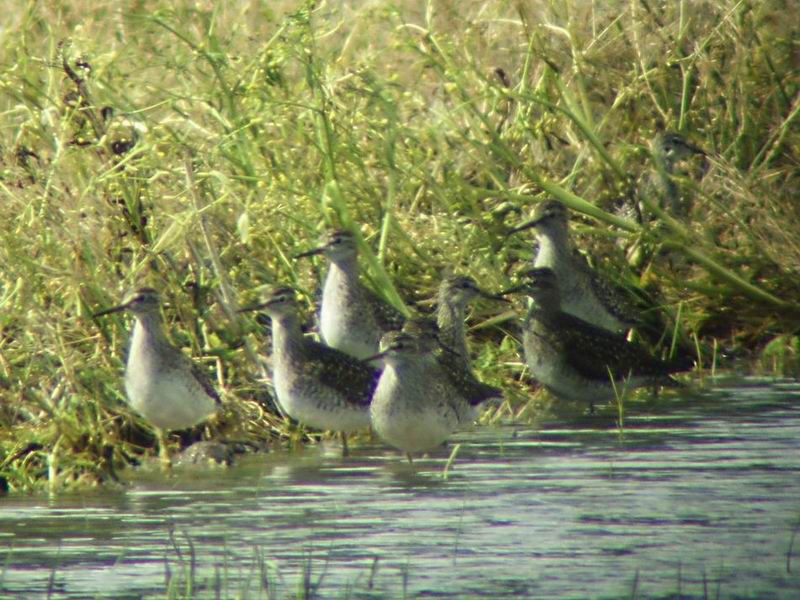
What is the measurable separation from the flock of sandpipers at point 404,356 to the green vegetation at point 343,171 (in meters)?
0.35

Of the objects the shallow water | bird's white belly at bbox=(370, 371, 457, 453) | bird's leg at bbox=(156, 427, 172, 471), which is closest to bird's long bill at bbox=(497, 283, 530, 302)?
the shallow water

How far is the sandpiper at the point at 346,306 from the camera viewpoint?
40.4 feet

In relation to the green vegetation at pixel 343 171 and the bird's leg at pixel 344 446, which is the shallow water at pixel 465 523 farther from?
the green vegetation at pixel 343 171

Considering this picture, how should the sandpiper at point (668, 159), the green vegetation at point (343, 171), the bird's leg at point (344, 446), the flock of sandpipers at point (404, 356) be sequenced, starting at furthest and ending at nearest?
the sandpiper at point (668, 159) < the green vegetation at point (343, 171) < the bird's leg at point (344, 446) < the flock of sandpipers at point (404, 356)

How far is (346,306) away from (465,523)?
11.4ft

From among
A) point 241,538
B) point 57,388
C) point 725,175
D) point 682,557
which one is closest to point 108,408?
point 57,388

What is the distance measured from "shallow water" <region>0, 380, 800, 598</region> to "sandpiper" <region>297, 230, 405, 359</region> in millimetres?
999

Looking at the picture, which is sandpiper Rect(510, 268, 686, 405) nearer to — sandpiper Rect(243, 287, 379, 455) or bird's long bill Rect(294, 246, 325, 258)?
sandpiper Rect(243, 287, 379, 455)

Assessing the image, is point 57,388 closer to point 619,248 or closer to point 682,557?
point 682,557

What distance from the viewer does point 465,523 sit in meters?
9.16

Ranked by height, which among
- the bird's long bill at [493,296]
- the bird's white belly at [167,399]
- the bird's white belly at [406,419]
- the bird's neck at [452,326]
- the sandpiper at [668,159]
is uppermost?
the sandpiper at [668,159]

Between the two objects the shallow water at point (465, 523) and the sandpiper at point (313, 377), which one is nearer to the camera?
the shallow water at point (465, 523)

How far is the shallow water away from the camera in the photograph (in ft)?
25.9

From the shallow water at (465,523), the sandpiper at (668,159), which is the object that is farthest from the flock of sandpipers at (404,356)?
the sandpiper at (668,159)
